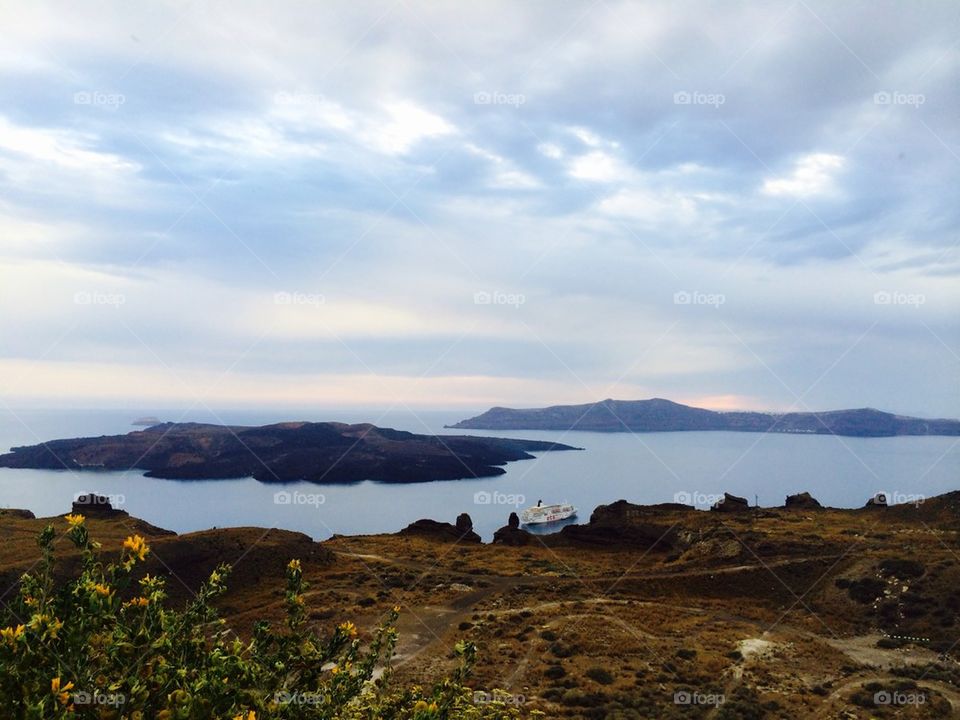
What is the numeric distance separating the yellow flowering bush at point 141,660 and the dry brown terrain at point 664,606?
2037 cm

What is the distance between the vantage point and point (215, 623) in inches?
241

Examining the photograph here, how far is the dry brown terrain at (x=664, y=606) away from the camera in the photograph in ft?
83.3

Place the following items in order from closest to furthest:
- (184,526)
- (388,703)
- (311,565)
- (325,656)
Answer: (325,656) → (388,703) → (311,565) → (184,526)

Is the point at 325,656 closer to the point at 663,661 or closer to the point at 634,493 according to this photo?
the point at 663,661

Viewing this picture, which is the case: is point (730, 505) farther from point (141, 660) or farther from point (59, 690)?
point (59, 690)

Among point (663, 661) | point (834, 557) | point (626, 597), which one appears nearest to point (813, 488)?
point (834, 557)

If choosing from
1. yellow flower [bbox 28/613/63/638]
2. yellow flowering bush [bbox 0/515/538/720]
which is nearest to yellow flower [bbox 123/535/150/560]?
yellow flowering bush [bbox 0/515/538/720]

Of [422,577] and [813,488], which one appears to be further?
[813,488]

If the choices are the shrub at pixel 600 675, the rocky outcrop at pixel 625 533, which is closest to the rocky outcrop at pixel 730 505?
the rocky outcrop at pixel 625 533

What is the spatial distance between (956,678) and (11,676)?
36519 millimetres

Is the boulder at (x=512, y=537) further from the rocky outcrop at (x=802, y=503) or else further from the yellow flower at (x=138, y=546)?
the yellow flower at (x=138, y=546)

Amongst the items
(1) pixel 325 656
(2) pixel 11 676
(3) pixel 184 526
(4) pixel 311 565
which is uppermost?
(2) pixel 11 676

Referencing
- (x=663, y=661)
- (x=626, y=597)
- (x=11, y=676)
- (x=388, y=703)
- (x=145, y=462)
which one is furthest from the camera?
(x=145, y=462)

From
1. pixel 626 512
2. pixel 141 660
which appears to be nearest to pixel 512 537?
pixel 626 512
